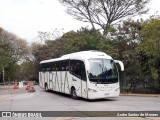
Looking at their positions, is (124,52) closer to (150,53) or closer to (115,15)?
(150,53)

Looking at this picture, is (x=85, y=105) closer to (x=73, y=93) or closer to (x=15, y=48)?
(x=73, y=93)

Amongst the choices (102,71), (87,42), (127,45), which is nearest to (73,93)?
(102,71)

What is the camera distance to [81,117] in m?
13.8

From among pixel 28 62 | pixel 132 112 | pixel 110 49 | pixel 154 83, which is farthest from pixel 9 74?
pixel 132 112

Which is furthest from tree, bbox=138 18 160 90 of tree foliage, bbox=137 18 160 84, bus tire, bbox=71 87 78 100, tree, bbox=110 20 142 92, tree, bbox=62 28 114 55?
bus tire, bbox=71 87 78 100

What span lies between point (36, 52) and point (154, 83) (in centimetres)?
4552

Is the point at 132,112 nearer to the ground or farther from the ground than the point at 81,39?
nearer to the ground

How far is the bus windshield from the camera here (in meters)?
20.7

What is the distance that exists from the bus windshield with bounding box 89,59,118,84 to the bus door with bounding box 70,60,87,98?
0.63m

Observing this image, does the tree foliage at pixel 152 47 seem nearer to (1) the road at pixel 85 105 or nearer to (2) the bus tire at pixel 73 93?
(1) the road at pixel 85 105

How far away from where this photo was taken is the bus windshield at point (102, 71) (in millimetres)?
20703

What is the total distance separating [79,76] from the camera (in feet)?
72.2

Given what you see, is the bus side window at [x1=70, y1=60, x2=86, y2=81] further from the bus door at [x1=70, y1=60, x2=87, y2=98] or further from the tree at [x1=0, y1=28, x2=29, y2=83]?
the tree at [x1=0, y1=28, x2=29, y2=83]

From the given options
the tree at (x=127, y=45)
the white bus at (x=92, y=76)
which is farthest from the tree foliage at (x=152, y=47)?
the white bus at (x=92, y=76)
